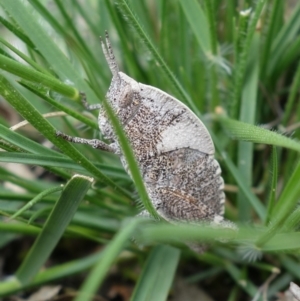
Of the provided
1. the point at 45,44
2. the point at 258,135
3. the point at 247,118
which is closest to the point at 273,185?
the point at 258,135

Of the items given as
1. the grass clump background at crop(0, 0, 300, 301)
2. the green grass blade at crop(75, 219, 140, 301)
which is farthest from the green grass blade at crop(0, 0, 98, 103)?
the green grass blade at crop(75, 219, 140, 301)

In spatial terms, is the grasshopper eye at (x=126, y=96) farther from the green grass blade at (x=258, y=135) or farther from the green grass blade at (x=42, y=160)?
the green grass blade at (x=258, y=135)

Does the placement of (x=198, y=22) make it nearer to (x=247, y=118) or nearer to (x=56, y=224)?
(x=247, y=118)

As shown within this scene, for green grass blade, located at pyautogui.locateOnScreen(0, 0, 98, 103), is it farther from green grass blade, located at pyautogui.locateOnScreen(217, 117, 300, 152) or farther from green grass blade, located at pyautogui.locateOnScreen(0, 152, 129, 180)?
Result: green grass blade, located at pyautogui.locateOnScreen(217, 117, 300, 152)

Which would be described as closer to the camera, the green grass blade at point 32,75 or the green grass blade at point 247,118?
the green grass blade at point 32,75

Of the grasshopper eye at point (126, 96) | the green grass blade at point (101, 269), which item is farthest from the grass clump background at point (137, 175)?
the green grass blade at point (101, 269)

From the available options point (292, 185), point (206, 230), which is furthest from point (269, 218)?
point (206, 230)
